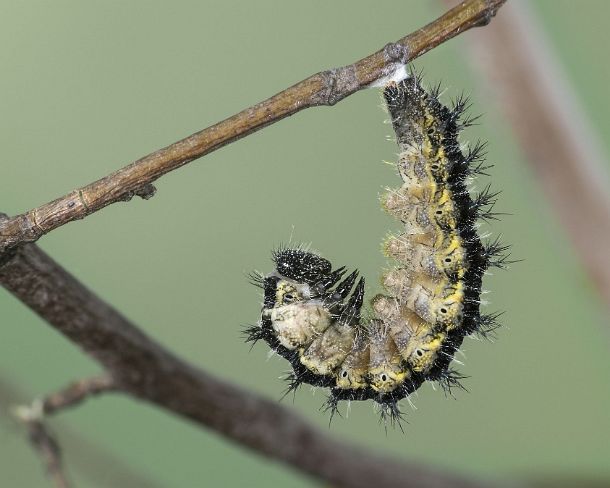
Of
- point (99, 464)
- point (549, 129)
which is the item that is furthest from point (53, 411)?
point (549, 129)

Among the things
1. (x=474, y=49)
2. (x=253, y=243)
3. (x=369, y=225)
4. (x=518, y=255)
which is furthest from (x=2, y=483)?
(x=474, y=49)

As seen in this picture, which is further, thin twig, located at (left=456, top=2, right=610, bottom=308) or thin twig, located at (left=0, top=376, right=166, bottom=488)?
thin twig, located at (left=456, top=2, right=610, bottom=308)

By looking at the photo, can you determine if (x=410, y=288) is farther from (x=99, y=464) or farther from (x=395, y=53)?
(x=99, y=464)

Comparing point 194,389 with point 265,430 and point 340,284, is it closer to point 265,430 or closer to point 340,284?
point 265,430

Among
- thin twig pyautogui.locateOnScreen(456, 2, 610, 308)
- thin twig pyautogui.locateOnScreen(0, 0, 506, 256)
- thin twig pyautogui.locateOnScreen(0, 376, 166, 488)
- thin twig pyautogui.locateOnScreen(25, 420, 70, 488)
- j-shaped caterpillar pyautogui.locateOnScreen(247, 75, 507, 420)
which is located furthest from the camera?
thin twig pyautogui.locateOnScreen(456, 2, 610, 308)

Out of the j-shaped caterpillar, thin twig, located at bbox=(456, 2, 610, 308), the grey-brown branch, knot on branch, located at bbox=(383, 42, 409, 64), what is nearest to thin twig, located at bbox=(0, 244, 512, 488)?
the grey-brown branch

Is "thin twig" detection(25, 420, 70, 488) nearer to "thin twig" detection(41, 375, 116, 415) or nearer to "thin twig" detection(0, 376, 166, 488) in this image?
"thin twig" detection(41, 375, 116, 415)

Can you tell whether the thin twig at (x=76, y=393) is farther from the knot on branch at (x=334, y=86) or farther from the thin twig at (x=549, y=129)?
the thin twig at (x=549, y=129)
